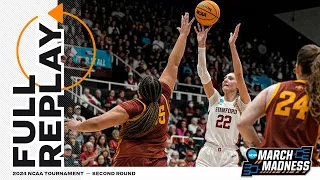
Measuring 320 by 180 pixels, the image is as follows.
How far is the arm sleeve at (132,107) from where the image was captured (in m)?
5.04

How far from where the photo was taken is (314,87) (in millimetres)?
3855

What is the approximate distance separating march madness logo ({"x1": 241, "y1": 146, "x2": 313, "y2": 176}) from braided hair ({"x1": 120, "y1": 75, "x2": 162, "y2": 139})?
1.13 meters

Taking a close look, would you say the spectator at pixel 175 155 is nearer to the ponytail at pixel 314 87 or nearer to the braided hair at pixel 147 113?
the braided hair at pixel 147 113

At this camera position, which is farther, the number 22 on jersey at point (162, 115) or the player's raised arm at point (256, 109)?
the number 22 on jersey at point (162, 115)

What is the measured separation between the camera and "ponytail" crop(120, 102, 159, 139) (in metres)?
5.14

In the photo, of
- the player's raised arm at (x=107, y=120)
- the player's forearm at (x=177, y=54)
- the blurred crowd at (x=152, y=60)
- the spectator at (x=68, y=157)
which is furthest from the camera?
the blurred crowd at (x=152, y=60)

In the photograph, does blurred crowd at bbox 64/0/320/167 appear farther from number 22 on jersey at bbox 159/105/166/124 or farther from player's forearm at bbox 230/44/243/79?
number 22 on jersey at bbox 159/105/166/124

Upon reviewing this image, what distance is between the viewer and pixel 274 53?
81.6 ft

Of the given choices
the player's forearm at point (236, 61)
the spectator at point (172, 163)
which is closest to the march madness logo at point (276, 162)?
the player's forearm at point (236, 61)

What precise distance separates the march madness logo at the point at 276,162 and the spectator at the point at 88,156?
6583 millimetres

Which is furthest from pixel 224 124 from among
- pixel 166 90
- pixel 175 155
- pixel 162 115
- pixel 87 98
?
pixel 87 98

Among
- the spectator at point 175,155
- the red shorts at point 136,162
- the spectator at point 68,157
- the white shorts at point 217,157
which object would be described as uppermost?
the red shorts at point 136,162

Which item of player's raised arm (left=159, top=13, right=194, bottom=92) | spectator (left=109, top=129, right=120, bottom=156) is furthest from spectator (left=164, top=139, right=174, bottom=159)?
player's raised arm (left=159, top=13, right=194, bottom=92)

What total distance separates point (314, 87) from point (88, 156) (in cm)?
752
